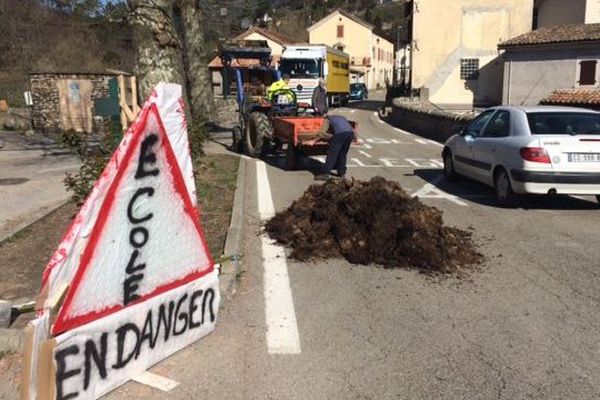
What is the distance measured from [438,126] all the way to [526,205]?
13634 mm

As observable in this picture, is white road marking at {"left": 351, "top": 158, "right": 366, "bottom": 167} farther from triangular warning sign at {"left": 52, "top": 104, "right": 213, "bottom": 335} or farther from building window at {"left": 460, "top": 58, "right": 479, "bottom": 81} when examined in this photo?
building window at {"left": 460, "top": 58, "right": 479, "bottom": 81}

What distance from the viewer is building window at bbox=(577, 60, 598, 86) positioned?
36.7 metres

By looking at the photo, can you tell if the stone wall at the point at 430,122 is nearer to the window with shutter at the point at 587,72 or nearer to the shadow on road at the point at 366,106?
the window with shutter at the point at 587,72

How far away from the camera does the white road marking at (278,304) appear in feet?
15.0

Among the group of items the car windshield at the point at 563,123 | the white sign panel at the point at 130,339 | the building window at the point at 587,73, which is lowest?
the white sign panel at the point at 130,339

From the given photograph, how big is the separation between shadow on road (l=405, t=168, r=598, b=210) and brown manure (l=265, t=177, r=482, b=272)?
9.53 ft

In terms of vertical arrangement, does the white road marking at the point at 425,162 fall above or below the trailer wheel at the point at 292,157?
below

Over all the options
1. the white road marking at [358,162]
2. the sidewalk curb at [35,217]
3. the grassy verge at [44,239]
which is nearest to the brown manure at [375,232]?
the grassy verge at [44,239]

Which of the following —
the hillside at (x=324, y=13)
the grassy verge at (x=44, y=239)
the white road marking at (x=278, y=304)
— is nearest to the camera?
the white road marking at (x=278, y=304)

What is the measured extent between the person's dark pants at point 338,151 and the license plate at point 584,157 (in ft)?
13.6

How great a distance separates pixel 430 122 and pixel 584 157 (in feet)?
51.2

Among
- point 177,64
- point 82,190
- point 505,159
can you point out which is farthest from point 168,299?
point 177,64

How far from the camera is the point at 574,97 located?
35.5m

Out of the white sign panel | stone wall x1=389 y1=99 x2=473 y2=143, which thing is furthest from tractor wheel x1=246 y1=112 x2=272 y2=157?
the white sign panel
